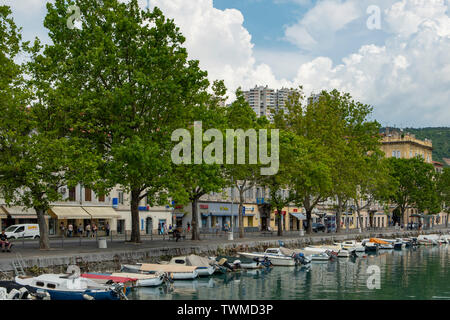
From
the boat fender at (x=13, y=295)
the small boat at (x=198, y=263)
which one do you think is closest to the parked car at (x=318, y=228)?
the small boat at (x=198, y=263)

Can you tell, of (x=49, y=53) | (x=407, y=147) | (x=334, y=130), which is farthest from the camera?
(x=407, y=147)

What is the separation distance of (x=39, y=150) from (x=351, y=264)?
35.2m

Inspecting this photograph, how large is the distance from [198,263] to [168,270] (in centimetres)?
329

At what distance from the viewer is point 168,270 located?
3884cm

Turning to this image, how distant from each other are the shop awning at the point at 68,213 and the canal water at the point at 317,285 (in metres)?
25.1

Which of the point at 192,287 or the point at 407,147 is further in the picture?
the point at 407,147

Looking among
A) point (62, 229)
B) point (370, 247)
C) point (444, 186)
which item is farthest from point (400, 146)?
point (62, 229)

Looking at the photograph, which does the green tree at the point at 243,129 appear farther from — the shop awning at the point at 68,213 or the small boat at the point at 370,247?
the small boat at the point at 370,247

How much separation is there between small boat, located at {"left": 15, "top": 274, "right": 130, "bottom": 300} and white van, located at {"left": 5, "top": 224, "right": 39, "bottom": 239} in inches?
1060

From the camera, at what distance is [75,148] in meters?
39.7

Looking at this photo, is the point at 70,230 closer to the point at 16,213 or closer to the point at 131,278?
the point at 16,213
